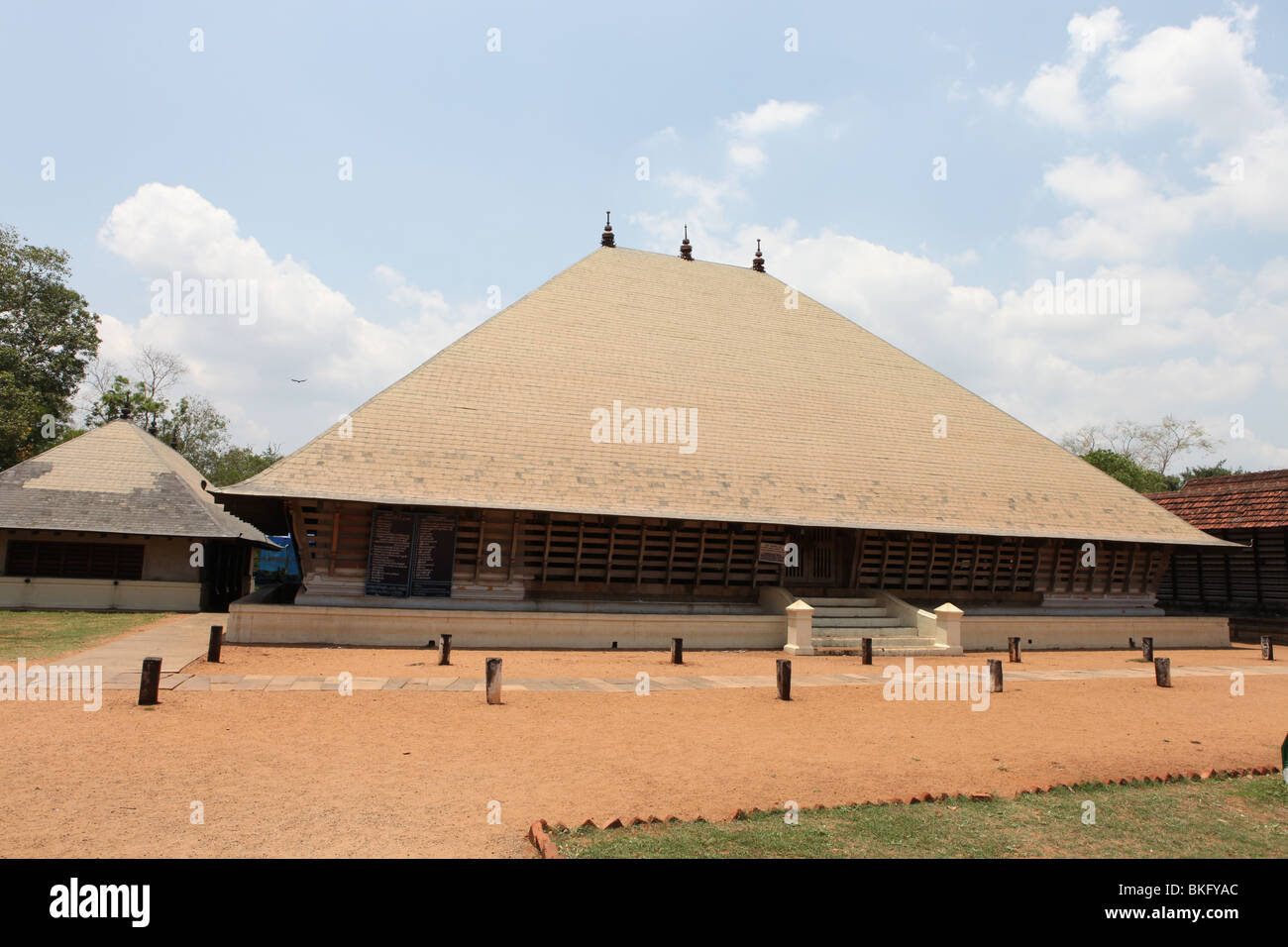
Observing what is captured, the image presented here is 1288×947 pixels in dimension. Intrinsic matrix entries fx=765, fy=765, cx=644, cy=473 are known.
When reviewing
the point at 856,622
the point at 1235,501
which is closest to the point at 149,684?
the point at 856,622

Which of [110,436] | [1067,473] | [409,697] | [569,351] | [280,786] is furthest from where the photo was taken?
[110,436]

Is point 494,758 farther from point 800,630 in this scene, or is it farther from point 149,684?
point 800,630

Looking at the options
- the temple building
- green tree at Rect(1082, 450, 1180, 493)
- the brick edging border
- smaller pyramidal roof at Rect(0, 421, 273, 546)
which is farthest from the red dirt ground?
green tree at Rect(1082, 450, 1180, 493)

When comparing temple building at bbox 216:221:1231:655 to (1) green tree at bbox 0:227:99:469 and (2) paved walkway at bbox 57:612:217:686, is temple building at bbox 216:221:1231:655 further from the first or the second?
(1) green tree at bbox 0:227:99:469

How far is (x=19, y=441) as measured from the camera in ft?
116

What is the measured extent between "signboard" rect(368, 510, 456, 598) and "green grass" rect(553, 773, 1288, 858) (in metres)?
12.7

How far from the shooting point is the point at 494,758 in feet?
26.8

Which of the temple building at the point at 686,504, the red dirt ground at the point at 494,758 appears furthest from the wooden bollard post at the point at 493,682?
the temple building at the point at 686,504

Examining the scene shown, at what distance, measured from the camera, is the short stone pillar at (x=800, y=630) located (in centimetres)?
1794

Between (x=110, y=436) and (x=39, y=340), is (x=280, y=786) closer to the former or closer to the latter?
(x=110, y=436)

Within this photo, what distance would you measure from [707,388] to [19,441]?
33.4 metres

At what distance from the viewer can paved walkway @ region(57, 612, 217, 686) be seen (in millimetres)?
12653
